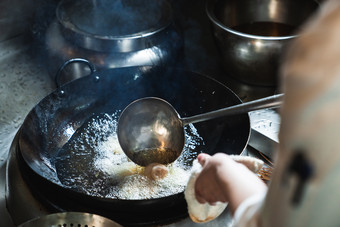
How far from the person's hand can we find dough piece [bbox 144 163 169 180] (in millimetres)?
511

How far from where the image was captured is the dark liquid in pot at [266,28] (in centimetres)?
→ 217

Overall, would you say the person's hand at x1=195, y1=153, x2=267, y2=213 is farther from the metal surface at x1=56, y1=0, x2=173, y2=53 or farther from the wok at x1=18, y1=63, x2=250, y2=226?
the metal surface at x1=56, y1=0, x2=173, y2=53

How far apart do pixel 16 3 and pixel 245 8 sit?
1527mm

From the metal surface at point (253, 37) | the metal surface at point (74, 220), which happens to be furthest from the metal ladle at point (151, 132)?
the metal surface at point (253, 37)

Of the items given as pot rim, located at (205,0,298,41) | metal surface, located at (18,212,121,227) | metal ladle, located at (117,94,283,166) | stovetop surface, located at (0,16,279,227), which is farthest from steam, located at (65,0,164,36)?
metal surface, located at (18,212,121,227)

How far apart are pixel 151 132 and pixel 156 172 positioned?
193 millimetres

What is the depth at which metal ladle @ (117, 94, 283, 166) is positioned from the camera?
1.52 metres

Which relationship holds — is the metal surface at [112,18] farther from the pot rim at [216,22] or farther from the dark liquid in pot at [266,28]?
the dark liquid in pot at [266,28]

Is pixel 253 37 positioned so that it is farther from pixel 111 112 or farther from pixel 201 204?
pixel 201 204

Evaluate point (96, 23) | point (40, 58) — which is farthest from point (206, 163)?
point (40, 58)

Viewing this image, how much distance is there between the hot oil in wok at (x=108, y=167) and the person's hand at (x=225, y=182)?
0.51m

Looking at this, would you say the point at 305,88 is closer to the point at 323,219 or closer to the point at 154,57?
the point at 323,219

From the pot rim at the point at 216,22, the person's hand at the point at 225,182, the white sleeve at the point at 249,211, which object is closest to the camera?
the white sleeve at the point at 249,211

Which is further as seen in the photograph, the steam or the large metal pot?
the steam
